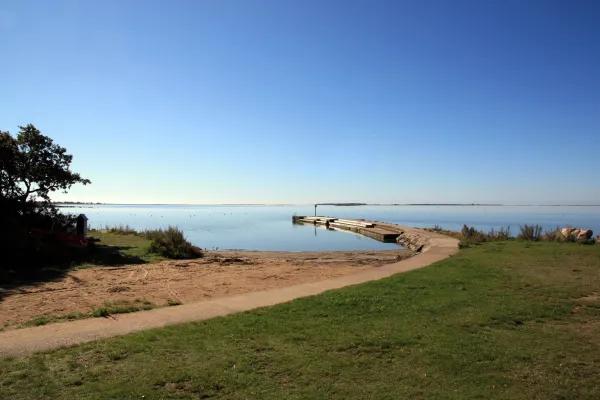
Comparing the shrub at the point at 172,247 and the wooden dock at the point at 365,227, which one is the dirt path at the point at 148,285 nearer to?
the shrub at the point at 172,247

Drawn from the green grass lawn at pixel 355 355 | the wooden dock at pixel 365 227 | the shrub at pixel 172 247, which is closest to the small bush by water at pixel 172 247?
the shrub at pixel 172 247

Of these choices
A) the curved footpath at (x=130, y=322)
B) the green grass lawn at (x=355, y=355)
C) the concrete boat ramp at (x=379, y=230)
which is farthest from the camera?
the concrete boat ramp at (x=379, y=230)

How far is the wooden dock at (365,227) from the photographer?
38859mm

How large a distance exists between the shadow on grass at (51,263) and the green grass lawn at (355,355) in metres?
6.87

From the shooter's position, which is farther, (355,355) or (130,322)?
(130,322)

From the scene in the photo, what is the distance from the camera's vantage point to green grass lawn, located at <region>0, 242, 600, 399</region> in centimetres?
419

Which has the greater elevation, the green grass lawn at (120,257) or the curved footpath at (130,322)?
the curved footpath at (130,322)

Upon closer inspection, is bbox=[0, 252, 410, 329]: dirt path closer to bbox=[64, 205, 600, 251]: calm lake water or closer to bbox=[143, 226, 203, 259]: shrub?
bbox=[143, 226, 203, 259]: shrub

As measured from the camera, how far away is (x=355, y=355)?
17.0 feet

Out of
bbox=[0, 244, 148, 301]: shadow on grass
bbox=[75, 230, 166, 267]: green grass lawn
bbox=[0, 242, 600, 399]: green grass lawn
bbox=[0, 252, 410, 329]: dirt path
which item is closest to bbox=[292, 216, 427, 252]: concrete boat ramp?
bbox=[0, 252, 410, 329]: dirt path

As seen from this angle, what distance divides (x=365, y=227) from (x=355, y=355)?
1783 inches

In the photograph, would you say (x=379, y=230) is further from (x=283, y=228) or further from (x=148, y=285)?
(x=148, y=285)

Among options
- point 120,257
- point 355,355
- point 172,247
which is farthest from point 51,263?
point 355,355

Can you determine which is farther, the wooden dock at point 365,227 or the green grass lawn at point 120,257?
the wooden dock at point 365,227
